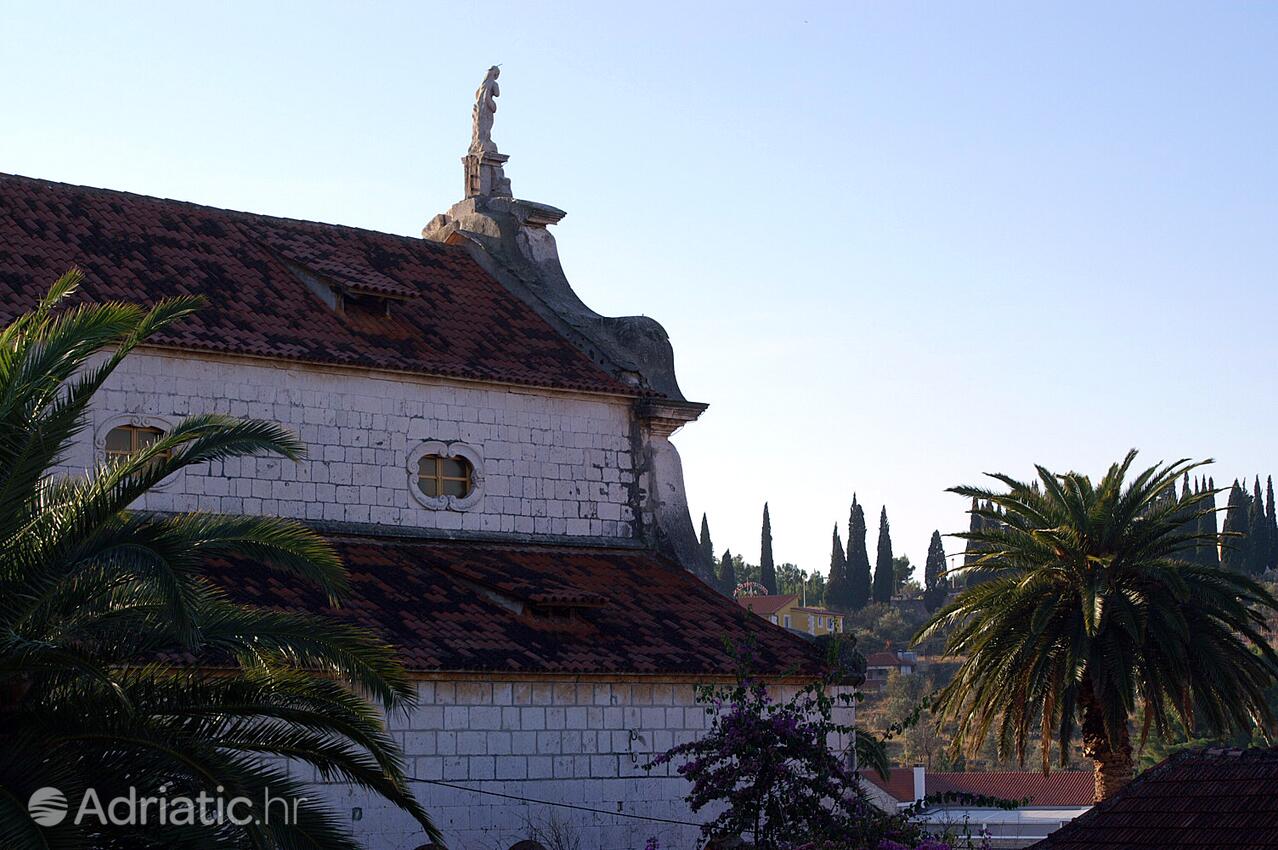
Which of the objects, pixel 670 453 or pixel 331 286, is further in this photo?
pixel 670 453

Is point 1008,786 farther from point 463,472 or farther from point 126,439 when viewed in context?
point 126,439

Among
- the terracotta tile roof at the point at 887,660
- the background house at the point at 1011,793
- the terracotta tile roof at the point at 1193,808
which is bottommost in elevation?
the background house at the point at 1011,793

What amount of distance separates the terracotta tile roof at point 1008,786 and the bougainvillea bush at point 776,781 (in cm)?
3846

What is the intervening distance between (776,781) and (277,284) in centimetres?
1094

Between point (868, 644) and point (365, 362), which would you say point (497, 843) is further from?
point (868, 644)

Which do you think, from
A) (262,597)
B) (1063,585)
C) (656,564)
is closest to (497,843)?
(262,597)

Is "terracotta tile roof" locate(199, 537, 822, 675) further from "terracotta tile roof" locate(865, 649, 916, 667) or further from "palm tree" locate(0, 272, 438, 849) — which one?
"terracotta tile roof" locate(865, 649, 916, 667)

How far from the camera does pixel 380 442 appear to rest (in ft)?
85.9

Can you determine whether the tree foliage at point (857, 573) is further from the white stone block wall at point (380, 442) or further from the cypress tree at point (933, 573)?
the white stone block wall at point (380, 442)

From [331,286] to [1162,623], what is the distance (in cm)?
1384

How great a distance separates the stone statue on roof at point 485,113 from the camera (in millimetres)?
32281

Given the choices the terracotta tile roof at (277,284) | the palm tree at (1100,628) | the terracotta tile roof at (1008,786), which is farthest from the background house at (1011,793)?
the terracotta tile roof at (277,284)

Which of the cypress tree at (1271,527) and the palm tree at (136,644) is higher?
the cypress tree at (1271,527)

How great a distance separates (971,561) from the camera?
31719 millimetres
